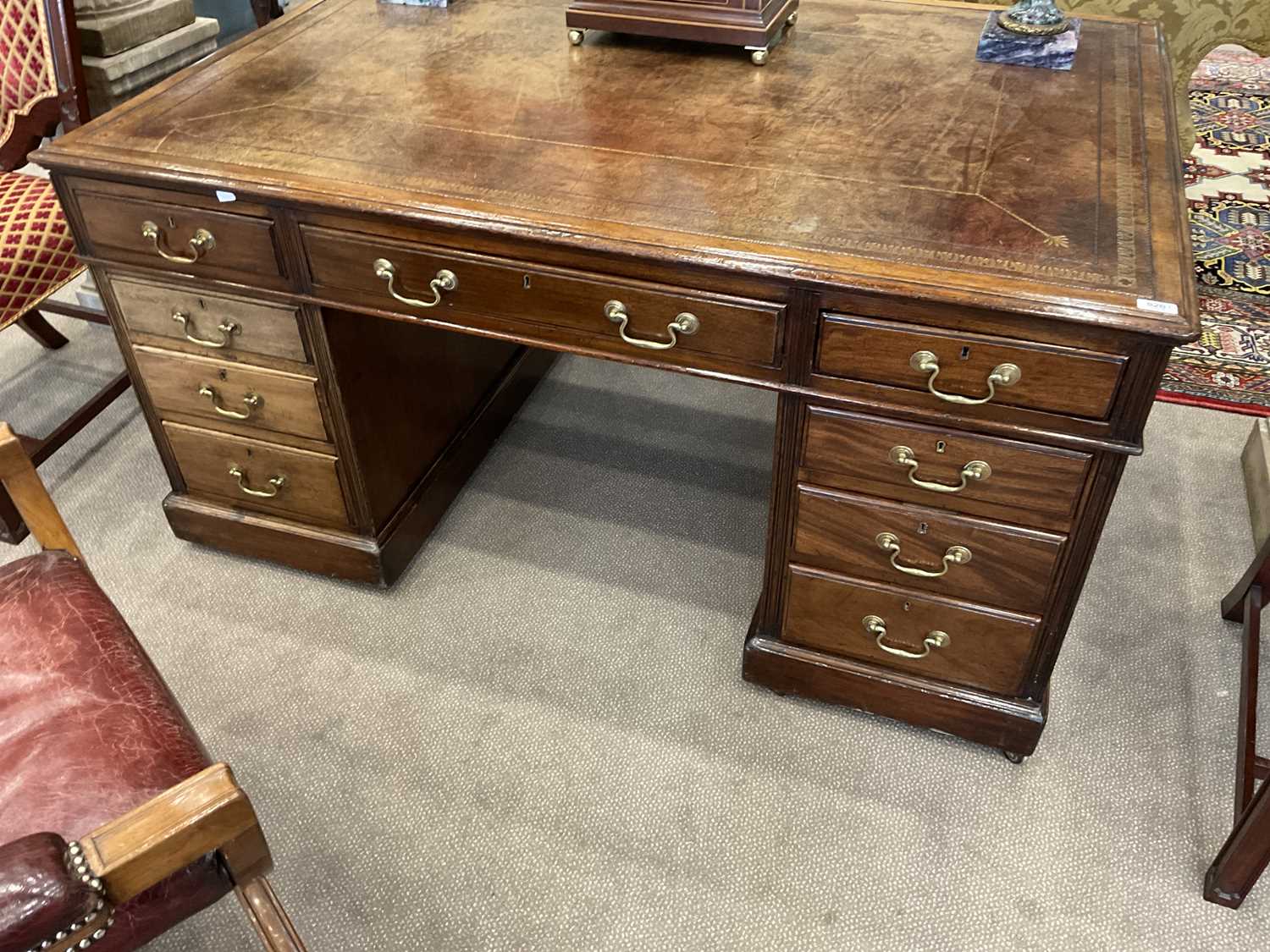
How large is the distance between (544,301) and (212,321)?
628 mm

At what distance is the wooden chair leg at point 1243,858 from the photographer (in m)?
1.36

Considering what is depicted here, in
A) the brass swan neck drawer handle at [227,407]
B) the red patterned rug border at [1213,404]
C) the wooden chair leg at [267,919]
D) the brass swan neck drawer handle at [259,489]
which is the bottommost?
the red patterned rug border at [1213,404]

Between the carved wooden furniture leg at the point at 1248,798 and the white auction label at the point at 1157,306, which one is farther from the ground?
the white auction label at the point at 1157,306

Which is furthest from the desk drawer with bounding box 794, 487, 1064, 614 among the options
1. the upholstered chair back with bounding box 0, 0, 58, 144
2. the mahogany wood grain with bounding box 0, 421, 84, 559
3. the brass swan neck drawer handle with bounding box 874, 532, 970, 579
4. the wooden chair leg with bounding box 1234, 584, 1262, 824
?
the upholstered chair back with bounding box 0, 0, 58, 144

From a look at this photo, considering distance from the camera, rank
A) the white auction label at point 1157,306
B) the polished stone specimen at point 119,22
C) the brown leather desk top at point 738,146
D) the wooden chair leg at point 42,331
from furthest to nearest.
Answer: the wooden chair leg at point 42,331
the polished stone specimen at point 119,22
the brown leather desk top at point 738,146
the white auction label at point 1157,306

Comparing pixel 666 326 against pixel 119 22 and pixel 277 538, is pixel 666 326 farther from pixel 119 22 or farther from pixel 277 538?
pixel 119 22

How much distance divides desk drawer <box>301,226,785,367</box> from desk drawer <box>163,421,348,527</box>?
42cm

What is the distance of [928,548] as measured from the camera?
146cm

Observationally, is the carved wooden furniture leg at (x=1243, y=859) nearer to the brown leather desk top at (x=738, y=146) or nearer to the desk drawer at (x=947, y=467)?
the desk drawer at (x=947, y=467)

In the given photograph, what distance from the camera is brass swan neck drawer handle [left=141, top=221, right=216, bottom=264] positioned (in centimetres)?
151

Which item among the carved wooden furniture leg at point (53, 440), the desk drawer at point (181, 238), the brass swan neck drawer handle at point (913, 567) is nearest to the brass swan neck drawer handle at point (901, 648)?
the brass swan neck drawer handle at point (913, 567)

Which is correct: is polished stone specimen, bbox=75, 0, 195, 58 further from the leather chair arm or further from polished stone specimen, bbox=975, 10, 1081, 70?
the leather chair arm

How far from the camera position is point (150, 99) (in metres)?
1.64

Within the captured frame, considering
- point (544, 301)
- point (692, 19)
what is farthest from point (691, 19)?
point (544, 301)
